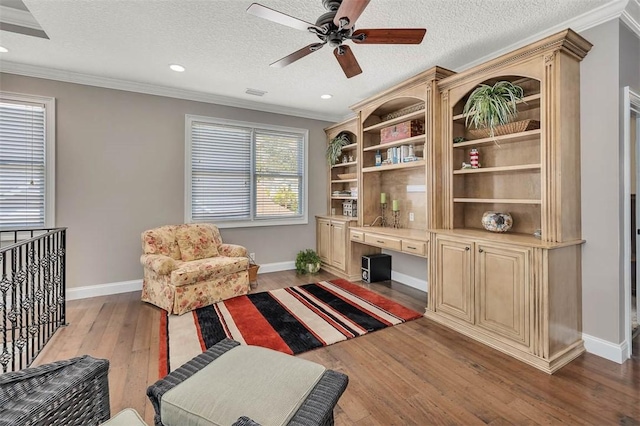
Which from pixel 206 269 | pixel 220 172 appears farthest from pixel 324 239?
pixel 206 269

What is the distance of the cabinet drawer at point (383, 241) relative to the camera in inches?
144

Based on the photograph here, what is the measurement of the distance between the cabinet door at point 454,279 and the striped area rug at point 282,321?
0.37 metres

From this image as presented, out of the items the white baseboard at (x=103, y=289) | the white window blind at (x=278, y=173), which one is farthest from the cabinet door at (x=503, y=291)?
the white baseboard at (x=103, y=289)

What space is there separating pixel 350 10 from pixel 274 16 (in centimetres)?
50

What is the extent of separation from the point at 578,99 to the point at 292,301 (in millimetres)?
3410

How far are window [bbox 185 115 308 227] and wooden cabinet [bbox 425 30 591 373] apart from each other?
2.74 metres

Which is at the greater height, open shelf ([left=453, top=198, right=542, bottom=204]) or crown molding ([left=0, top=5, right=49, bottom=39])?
crown molding ([left=0, top=5, right=49, bottom=39])

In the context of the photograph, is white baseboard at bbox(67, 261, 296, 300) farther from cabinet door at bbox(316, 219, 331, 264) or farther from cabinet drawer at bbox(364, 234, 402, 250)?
cabinet drawer at bbox(364, 234, 402, 250)

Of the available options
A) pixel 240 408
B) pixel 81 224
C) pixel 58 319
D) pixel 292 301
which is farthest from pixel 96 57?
A: pixel 240 408

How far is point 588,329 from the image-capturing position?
2.50 metres

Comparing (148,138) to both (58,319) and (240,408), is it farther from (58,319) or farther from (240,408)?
(240,408)

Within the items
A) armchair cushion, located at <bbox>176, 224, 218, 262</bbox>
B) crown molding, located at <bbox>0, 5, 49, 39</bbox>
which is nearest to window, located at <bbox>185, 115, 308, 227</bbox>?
armchair cushion, located at <bbox>176, 224, 218, 262</bbox>

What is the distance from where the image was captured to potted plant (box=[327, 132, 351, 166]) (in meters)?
5.07

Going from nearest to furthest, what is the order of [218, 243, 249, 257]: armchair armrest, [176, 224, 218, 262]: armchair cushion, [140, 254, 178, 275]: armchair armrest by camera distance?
[140, 254, 178, 275]: armchair armrest
[176, 224, 218, 262]: armchair cushion
[218, 243, 249, 257]: armchair armrest
